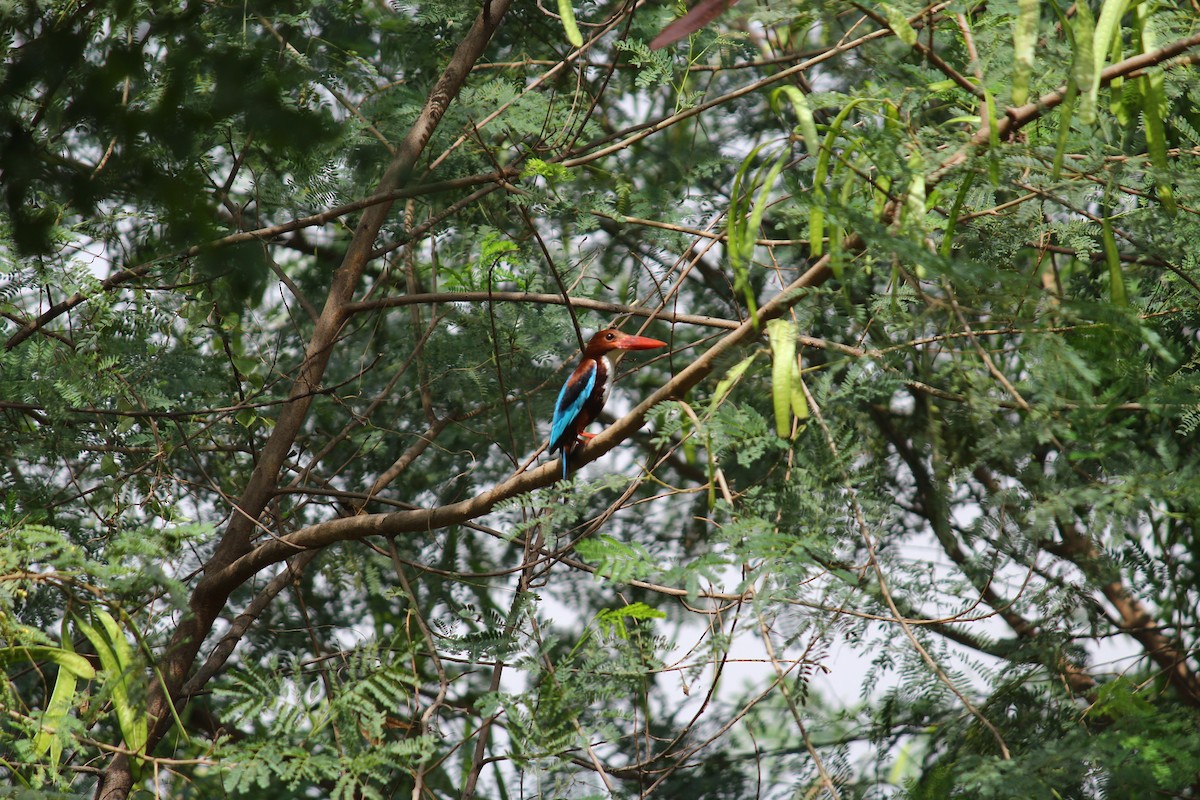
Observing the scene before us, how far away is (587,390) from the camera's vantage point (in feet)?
13.9

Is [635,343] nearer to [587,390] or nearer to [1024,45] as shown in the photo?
[587,390]

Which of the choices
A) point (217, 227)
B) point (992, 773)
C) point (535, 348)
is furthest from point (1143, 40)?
point (535, 348)

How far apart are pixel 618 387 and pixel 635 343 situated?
1038 mm

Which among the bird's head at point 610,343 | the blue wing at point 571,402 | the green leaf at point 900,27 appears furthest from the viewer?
the bird's head at point 610,343

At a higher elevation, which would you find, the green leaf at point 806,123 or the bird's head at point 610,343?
the bird's head at point 610,343

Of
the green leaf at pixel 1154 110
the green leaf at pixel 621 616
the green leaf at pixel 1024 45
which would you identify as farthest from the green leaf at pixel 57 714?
the green leaf at pixel 1154 110

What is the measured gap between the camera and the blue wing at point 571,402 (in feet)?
13.2

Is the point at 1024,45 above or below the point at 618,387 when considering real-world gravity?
below

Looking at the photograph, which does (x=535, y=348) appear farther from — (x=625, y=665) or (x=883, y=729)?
(x=883, y=729)

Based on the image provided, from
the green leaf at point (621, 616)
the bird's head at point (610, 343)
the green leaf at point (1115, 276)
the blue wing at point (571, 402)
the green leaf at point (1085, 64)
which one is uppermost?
the bird's head at point (610, 343)

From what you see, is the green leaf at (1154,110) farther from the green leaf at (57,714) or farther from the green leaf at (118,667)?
the green leaf at (57,714)

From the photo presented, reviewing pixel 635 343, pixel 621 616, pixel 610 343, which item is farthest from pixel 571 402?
pixel 621 616

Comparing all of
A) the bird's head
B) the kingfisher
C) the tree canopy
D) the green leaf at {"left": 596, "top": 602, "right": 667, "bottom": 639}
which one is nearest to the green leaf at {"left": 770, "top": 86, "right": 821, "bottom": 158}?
the tree canopy

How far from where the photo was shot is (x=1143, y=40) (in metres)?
2.32
